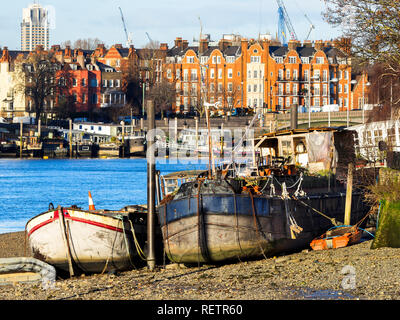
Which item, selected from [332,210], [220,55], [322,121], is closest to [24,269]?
[332,210]

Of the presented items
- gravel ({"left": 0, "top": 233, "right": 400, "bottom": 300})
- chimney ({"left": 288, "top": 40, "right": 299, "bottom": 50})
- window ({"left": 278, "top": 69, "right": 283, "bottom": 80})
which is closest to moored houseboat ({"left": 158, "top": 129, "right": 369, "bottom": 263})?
gravel ({"left": 0, "top": 233, "right": 400, "bottom": 300})

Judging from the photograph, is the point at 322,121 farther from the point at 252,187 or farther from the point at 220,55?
the point at 252,187

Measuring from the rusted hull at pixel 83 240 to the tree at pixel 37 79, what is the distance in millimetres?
107200

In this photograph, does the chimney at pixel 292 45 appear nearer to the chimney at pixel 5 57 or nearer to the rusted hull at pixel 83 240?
the chimney at pixel 5 57

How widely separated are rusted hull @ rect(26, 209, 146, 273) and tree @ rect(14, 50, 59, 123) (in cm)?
10720

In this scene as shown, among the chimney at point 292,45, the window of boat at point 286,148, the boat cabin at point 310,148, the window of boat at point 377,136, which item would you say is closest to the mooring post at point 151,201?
the boat cabin at point 310,148

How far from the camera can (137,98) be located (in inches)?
5748

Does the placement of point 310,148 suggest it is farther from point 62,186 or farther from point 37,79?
point 37,79

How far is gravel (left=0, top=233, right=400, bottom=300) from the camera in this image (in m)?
17.5

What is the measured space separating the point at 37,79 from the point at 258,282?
116231 millimetres

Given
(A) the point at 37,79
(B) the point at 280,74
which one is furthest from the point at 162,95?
(B) the point at 280,74

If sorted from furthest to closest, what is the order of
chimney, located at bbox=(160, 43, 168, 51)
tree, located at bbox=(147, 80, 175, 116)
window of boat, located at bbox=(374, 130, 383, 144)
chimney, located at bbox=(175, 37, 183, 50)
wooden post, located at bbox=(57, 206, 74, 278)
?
chimney, located at bbox=(175, 37, 183, 50)
chimney, located at bbox=(160, 43, 168, 51)
tree, located at bbox=(147, 80, 175, 116)
window of boat, located at bbox=(374, 130, 383, 144)
wooden post, located at bbox=(57, 206, 74, 278)

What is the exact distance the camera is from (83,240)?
78.2 feet

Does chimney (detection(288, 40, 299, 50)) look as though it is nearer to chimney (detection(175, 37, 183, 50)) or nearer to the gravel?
chimney (detection(175, 37, 183, 50))
